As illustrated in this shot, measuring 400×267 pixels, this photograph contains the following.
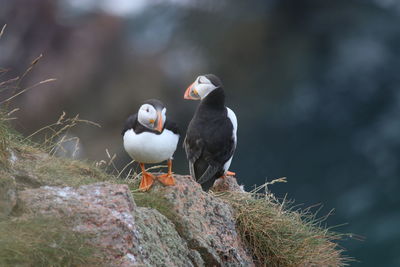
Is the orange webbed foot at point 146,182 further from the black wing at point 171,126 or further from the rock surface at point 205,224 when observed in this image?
the black wing at point 171,126

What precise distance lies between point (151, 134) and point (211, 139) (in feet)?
6.61

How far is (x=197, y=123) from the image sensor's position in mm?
6473

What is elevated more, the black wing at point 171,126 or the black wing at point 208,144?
the black wing at point 171,126

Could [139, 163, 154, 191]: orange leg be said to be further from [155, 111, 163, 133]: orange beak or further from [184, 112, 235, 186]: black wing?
[184, 112, 235, 186]: black wing

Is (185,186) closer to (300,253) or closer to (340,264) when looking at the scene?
(300,253)

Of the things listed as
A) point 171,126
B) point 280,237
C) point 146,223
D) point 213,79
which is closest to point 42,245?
point 146,223

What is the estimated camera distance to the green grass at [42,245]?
330cm

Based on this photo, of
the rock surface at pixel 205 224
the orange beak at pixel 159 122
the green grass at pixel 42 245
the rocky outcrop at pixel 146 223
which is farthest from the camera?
the rock surface at pixel 205 224

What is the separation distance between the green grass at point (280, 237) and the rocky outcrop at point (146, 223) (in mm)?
190

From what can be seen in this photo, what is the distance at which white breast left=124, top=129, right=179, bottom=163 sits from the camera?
14.5ft

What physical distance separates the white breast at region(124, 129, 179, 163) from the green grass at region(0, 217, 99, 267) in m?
0.98

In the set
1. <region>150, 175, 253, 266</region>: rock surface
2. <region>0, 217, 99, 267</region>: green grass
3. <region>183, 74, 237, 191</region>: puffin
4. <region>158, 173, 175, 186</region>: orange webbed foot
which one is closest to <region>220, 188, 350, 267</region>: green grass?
<region>150, 175, 253, 266</region>: rock surface

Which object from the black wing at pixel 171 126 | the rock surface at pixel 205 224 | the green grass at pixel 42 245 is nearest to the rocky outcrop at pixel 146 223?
the rock surface at pixel 205 224

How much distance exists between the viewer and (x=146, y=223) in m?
4.02
